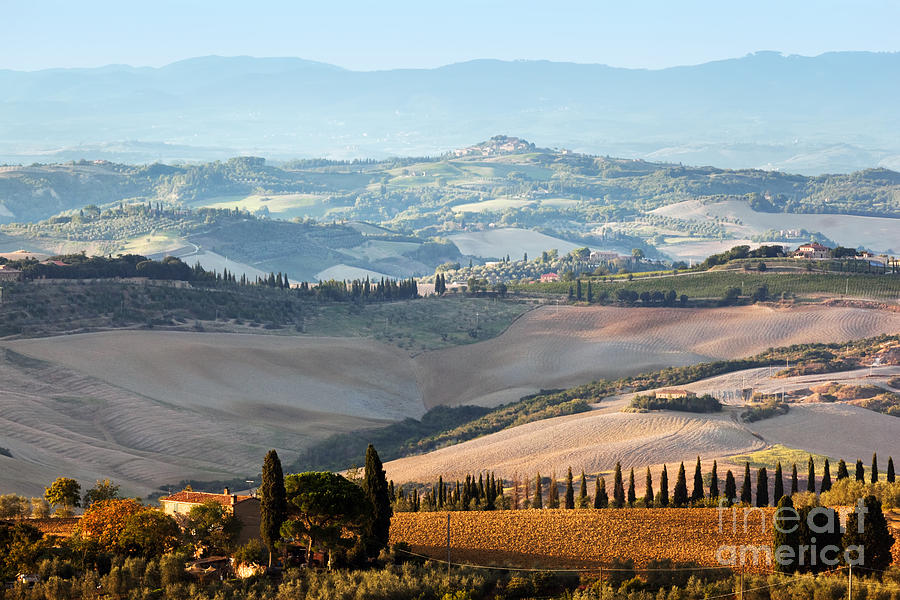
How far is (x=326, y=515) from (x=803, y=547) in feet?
58.0

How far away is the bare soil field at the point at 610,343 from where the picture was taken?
152750mm

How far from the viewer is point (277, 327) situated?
165m

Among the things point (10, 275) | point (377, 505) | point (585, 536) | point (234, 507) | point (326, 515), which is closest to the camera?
point (326, 515)

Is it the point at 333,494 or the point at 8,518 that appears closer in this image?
the point at 333,494

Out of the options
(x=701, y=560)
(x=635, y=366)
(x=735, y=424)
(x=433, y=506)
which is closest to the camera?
(x=701, y=560)

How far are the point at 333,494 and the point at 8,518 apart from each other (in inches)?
738

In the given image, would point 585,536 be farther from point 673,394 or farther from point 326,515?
point 673,394

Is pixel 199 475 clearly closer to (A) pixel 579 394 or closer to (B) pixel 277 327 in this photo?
(A) pixel 579 394

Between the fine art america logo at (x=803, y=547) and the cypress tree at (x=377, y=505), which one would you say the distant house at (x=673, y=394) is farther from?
the fine art america logo at (x=803, y=547)

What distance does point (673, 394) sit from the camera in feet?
412

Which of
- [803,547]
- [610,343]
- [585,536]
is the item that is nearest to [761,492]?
[585,536]

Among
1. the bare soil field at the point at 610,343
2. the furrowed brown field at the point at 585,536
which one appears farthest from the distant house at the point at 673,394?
the furrowed brown field at the point at 585,536

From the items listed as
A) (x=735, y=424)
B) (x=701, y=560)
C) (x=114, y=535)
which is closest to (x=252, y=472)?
(x=735, y=424)

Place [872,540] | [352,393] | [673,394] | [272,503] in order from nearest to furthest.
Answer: [872,540] < [272,503] < [673,394] < [352,393]
